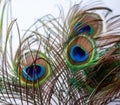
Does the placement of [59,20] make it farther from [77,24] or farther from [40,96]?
[40,96]

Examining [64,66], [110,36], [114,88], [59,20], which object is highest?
[59,20]

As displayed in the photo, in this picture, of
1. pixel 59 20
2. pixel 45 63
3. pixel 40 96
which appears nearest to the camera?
pixel 40 96

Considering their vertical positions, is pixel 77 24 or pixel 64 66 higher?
pixel 77 24

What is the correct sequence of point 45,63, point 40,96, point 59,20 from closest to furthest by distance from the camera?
point 40,96 < point 45,63 < point 59,20

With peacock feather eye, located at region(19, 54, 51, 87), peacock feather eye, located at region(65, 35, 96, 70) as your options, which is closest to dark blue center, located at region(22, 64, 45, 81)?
peacock feather eye, located at region(19, 54, 51, 87)

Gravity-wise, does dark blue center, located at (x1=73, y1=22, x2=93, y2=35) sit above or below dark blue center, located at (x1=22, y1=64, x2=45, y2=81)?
above

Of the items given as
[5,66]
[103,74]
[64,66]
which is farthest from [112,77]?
[5,66]

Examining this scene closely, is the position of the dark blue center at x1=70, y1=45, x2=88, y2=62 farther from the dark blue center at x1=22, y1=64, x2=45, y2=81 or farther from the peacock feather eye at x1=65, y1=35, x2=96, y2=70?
the dark blue center at x1=22, y1=64, x2=45, y2=81

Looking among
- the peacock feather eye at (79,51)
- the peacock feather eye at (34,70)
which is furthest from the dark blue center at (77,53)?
the peacock feather eye at (34,70)
